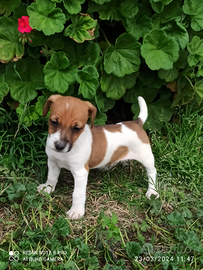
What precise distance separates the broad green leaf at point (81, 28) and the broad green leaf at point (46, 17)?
0.19 m

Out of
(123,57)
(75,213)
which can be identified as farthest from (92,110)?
(123,57)

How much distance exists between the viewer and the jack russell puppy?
8.34ft

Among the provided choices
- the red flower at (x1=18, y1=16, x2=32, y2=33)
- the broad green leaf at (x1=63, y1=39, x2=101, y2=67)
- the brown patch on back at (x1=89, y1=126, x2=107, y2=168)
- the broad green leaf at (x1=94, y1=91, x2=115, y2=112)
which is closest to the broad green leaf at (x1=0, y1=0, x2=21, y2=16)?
the red flower at (x1=18, y1=16, x2=32, y2=33)

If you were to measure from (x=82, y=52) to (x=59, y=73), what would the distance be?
1.52ft

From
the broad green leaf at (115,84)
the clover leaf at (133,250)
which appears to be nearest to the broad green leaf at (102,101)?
the broad green leaf at (115,84)

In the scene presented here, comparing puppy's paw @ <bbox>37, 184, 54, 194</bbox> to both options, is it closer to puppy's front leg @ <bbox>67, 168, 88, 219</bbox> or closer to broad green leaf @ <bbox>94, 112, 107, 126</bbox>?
puppy's front leg @ <bbox>67, 168, 88, 219</bbox>

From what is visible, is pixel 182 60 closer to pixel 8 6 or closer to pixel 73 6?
pixel 73 6

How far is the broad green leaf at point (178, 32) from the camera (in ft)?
12.1

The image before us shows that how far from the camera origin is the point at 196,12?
376 centimetres

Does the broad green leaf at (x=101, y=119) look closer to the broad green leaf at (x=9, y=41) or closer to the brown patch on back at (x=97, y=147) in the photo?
the brown patch on back at (x=97, y=147)

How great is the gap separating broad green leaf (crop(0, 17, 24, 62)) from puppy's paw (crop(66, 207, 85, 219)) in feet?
6.28

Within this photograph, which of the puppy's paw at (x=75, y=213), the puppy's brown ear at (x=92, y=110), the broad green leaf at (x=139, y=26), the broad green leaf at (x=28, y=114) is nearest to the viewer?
the puppy's brown ear at (x=92, y=110)

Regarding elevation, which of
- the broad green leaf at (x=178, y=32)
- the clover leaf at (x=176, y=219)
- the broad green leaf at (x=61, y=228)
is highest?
the broad green leaf at (x=178, y=32)

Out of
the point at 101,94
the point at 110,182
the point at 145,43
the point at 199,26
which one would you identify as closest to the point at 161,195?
the point at 110,182
